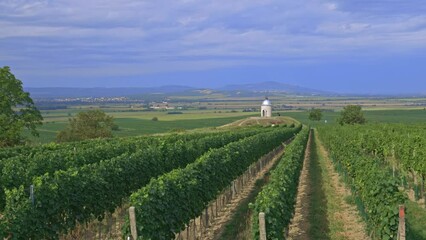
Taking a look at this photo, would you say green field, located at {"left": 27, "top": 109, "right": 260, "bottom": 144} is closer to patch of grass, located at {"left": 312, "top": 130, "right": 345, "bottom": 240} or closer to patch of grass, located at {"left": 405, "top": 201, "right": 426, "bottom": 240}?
patch of grass, located at {"left": 312, "top": 130, "right": 345, "bottom": 240}

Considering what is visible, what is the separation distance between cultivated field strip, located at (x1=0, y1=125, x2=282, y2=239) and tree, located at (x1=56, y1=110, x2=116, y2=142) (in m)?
50.2

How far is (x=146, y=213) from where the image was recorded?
10594 millimetres

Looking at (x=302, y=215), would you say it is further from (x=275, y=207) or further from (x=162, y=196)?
(x=162, y=196)

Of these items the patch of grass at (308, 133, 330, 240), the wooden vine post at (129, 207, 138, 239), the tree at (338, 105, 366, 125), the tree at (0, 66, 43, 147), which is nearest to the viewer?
the wooden vine post at (129, 207, 138, 239)

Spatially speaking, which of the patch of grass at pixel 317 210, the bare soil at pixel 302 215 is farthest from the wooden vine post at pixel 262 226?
the patch of grass at pixel 317 210

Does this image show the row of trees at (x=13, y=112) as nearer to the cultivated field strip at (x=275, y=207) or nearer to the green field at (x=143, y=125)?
the green field at (x=143, y=125)

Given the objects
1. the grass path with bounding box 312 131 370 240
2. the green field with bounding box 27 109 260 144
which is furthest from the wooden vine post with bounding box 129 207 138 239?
the green field with bounding box 27 109 260 144

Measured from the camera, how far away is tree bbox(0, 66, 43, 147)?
152ft

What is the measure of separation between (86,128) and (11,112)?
2151 cm

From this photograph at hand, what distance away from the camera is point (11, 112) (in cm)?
4809

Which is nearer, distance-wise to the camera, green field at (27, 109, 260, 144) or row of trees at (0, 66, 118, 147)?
row of trees at (0, 66, 118, 147)

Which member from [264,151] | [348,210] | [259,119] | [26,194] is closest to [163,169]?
[348,210]

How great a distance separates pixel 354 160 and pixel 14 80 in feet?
123

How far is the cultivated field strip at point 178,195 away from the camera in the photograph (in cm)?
1082
